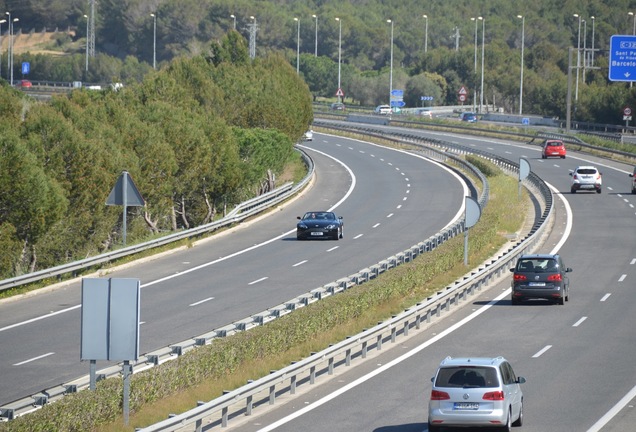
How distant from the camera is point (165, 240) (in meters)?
47.8

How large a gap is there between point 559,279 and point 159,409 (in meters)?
18.1

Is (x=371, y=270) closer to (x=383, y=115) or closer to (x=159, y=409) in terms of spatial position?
(x=159, y=409)

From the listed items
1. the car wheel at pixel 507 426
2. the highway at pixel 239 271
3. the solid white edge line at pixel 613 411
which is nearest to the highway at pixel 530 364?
the solid white edge line at pixel 613 411

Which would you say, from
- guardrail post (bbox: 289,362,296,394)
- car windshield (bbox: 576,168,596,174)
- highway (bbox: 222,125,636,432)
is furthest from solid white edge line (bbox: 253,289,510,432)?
car windshield (bbox: 576,168,596,174)

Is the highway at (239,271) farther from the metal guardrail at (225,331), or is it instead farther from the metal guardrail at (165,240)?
Result: the metal guardrail at (225,331)

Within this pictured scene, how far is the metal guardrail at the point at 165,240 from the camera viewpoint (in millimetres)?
37562

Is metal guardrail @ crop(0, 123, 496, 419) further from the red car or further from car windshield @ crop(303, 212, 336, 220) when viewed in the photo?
the red car

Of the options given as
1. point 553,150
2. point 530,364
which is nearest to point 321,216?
point 530,364

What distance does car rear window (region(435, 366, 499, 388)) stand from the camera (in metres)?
19.4

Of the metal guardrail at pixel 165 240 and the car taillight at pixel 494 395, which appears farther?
the metal guardrail at pixel 165 240

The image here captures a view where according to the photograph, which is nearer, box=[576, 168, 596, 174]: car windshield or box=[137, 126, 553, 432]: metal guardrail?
box=[137, 126, 553, 432]: metal guardrail

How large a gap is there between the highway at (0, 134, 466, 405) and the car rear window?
8.95 m

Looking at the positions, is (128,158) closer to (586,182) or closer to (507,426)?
(586,182)

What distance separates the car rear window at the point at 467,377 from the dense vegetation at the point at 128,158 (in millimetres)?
24147
